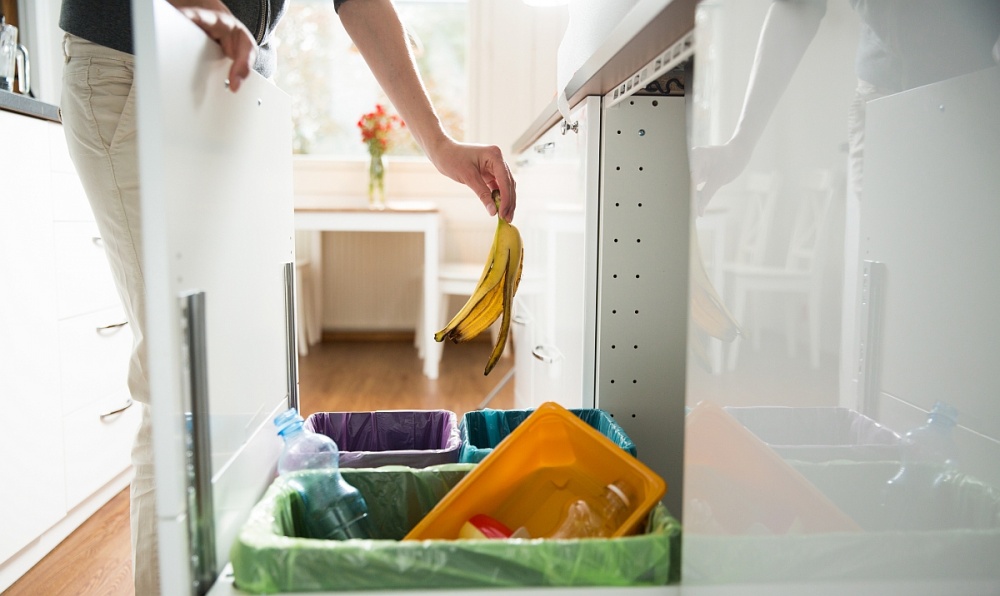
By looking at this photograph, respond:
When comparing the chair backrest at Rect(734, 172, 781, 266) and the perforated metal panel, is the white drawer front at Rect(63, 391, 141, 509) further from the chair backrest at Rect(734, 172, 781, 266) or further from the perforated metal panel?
the chair backrest at Rect(734, 172, 781, 266)

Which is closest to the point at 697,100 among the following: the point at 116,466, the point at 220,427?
the point at 220,427

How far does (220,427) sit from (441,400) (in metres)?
2.31

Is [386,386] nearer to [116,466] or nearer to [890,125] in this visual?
[116,466]

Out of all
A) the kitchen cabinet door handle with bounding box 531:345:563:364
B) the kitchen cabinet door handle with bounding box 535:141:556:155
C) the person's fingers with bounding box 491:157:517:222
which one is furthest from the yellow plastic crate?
the kitchen cabinet door handle with bounding box 535:141:556:155

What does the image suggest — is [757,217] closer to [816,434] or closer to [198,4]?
[816,434]

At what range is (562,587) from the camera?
2.43 feet

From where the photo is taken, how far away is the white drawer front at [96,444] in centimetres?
176

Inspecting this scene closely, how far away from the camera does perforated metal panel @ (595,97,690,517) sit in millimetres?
1212

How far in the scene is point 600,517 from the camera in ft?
2.89

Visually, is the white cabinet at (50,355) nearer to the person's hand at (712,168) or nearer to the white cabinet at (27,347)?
the white cabinet at (27,347)

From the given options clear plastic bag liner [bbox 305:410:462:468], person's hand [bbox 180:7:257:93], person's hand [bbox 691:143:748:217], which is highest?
person's hand [bbox 180:7:257:93]

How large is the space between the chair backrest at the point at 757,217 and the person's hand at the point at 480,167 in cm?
53

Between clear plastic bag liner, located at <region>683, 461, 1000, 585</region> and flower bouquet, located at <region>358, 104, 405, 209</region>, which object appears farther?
flower bouquet, located at <region>358, 104, 405, 209</region>

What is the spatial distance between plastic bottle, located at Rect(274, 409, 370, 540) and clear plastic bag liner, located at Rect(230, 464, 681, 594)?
0.51ft
